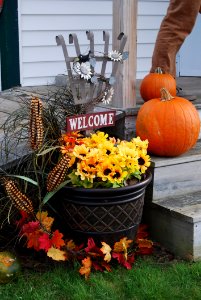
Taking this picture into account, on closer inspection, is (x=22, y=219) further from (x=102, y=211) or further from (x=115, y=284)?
(x=115, y=284)

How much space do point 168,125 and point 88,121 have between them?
501 mm

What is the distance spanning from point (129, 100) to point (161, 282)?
1.32 m

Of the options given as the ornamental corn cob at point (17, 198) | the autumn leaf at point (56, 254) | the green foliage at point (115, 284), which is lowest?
the green foliage at point (115, 284)

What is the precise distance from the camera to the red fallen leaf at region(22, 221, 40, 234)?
2.75 m

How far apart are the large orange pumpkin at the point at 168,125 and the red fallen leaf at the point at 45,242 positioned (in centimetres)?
89

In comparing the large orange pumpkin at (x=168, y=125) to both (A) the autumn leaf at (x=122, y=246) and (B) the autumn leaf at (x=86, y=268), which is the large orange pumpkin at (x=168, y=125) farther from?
(B) the autumn leaf at (x=86, y=268)

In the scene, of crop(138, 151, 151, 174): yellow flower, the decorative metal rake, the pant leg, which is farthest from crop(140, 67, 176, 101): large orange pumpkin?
crop(138, 151, 151, 174): yellow flower

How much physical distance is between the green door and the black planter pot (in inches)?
106

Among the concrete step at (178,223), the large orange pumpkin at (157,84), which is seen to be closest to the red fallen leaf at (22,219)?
the concrete step at (178,223)

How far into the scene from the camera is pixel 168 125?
3141 millimetres

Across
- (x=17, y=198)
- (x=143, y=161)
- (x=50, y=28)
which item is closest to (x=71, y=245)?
(x=17, y=198)

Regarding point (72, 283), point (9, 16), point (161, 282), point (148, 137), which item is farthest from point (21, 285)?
point (9, 16)

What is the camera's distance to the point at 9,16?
517cm

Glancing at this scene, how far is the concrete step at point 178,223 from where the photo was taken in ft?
9.61
